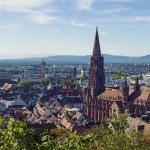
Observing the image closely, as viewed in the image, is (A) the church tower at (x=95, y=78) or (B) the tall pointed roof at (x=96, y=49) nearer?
(A) the church tower at (x=95, y=78)

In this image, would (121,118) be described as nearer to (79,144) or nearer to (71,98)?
(79,144)

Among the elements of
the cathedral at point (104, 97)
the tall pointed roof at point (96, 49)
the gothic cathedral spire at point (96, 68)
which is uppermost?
the tall pointed roof at point (96, 49)

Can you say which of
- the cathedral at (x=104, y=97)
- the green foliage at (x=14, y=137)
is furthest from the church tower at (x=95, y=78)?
the green foliage at (x=14, y=137)

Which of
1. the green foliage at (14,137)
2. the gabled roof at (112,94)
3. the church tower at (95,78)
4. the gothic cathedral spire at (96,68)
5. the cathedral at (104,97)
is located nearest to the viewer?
the green foliage at (14,137)

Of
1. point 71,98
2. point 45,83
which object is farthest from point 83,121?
point 45,83

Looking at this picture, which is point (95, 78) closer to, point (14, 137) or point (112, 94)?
point (112, 94)

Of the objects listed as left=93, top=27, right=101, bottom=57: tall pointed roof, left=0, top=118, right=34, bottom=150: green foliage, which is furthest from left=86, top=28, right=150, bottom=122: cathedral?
left=0, top=118, right=34, bottom=150: green foliage

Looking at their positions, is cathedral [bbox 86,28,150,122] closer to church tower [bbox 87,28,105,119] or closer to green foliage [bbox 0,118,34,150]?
church tower [bbox 87,28,105,119]

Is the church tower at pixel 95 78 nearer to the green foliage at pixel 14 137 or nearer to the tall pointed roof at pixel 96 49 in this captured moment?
the tall pointed roof at pixel 96 49
